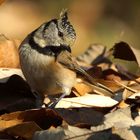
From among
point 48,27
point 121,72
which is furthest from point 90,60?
point 48,27

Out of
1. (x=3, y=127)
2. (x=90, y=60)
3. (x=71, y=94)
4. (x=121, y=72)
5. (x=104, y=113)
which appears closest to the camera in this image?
(x=3, y=127)

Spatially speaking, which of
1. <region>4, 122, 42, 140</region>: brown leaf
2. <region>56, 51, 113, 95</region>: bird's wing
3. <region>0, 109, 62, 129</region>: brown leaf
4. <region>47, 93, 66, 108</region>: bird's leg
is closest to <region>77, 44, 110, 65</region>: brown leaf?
<region>56, 51, 113, 95</region>: bird's wing

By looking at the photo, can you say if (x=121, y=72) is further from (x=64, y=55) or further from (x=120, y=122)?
(x=120, y=122)

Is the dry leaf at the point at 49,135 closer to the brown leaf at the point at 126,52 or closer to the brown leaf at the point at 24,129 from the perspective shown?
the brown leaf at the point at 24,129

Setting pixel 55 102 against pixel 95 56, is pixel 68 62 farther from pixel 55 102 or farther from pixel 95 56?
pixel 95 56

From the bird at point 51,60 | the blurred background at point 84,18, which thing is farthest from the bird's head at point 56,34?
the blurred background at point 84,18
